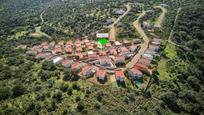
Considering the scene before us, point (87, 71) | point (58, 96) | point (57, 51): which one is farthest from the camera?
point (57, 51)

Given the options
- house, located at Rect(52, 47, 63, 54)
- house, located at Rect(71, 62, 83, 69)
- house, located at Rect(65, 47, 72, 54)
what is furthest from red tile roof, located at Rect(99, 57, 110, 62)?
house, located at Rect(52, 47, 63, 54)

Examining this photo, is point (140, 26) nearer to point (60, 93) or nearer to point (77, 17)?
point (77, 17)

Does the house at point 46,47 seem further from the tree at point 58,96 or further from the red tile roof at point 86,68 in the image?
the tree at point 58,96

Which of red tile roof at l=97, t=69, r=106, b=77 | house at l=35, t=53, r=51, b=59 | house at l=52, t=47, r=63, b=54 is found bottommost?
house at l=35, t=53, r=51, b=59

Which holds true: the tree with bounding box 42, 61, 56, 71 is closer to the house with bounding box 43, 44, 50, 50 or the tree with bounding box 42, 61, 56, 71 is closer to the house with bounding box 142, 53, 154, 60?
the house with bounding box 43, 44, 50, 50

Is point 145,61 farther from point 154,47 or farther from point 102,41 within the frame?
point 102,41

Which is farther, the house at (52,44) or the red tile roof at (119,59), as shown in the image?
the house at (52,44)

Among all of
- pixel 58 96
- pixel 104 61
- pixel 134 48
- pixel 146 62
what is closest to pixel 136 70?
pixel 146 62

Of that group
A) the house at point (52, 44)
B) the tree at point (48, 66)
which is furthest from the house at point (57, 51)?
the tree at point (48, 66)
